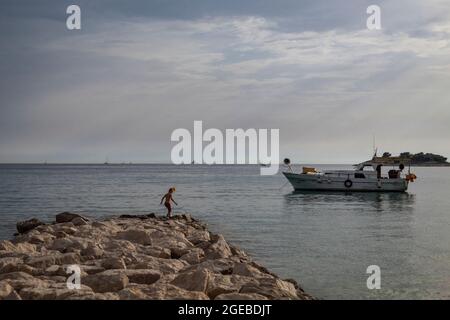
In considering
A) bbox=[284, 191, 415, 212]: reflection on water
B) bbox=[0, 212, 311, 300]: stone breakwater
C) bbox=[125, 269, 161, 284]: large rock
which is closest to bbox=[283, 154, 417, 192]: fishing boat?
bbox=[284, 191, 415, 212]: reflection on water

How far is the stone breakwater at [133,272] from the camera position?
9266 mm

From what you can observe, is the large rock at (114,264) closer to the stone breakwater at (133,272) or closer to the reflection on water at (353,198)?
the stone breakwater at (133,272)

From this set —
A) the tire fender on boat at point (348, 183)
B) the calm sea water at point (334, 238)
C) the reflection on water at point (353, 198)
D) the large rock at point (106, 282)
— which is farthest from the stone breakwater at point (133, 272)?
the tire fender on boat at point (348, 183)

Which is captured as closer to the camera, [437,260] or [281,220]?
[437,260]

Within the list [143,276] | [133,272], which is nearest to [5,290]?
[133,272]

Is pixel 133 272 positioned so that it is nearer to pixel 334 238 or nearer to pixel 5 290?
pixel 5 290

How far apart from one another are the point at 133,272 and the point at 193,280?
1.37 m

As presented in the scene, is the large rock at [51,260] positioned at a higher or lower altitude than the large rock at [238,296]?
higher

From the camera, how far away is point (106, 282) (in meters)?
9.78
